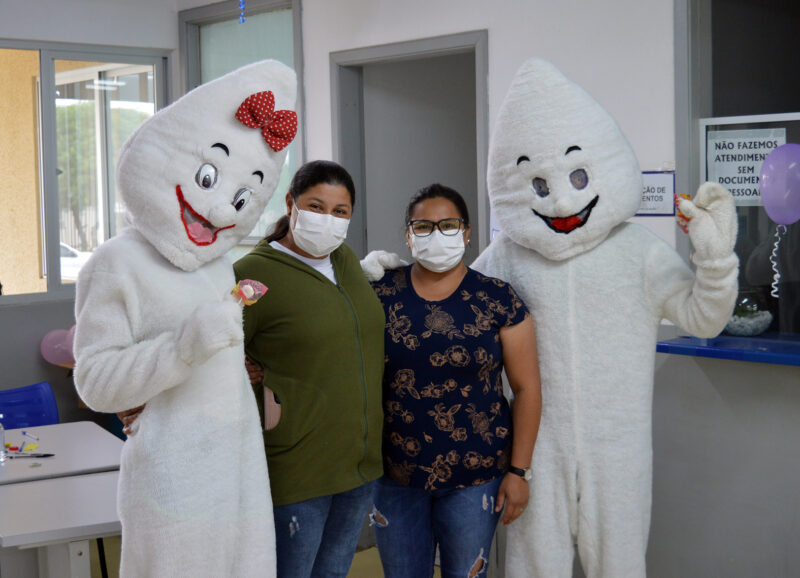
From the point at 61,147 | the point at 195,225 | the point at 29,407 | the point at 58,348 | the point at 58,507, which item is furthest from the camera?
the point at 61,147

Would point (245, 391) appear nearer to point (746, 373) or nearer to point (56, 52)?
point (746, 373)

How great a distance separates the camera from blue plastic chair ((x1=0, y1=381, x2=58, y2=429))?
3676 mm

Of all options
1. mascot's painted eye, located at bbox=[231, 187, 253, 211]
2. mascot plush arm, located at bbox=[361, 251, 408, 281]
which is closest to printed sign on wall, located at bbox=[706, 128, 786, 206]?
mascot plush arm, located at bbox=[361, 251, 408, 281]

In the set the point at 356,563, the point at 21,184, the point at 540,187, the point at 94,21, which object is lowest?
the point at 356,563

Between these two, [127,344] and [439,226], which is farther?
[439,226]

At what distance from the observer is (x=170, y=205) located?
1.90 metres

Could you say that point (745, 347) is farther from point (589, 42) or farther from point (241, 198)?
point (241, 198)

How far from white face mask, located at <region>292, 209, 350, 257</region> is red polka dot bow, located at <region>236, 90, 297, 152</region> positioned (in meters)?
0.19

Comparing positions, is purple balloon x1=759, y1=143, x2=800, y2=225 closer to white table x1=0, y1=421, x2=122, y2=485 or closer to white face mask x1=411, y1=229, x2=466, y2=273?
white face mask x1=411, y1=229, x2=466, y2=273

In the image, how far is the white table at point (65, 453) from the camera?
2.85 m

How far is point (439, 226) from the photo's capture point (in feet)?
7.39

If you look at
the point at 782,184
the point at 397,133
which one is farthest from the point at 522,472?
the point at 397,133

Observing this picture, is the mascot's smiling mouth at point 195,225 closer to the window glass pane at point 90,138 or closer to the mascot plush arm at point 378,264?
the mascot plush arm at point 378,264

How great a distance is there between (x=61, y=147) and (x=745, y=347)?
3876 millimetres
